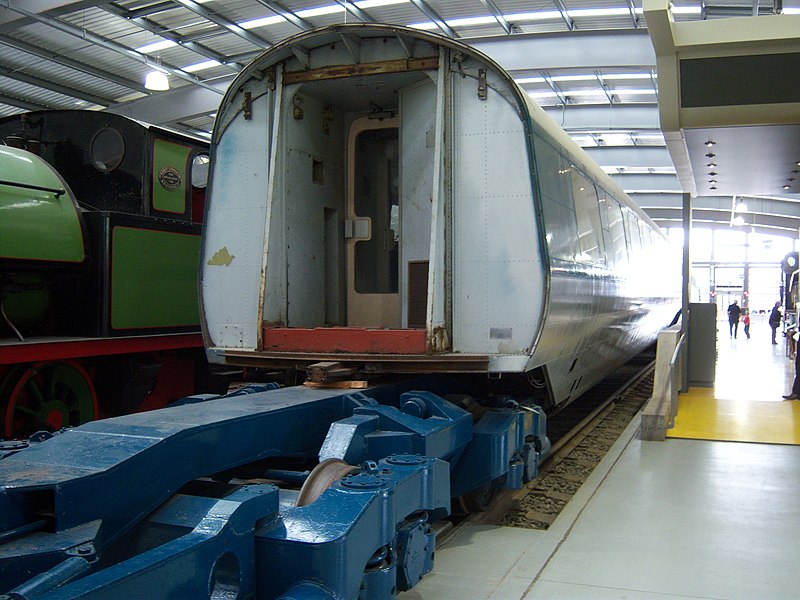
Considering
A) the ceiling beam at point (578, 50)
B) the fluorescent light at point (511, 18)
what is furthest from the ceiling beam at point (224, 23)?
the ceiling beam at point (578, 50)

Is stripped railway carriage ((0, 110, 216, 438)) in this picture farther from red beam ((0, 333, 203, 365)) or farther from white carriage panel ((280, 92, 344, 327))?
white carriage panel ((280, 92, 344, 327))

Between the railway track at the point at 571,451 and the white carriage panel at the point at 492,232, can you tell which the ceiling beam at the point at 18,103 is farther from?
the white carriage panel at the point at 492,232

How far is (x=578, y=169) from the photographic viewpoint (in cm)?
670

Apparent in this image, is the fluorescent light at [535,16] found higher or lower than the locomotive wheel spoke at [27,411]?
higher

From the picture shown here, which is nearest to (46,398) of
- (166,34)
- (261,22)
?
(261,22)

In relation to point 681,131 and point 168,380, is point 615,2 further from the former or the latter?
point 168,380

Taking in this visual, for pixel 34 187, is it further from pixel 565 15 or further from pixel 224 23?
pixel 565 15

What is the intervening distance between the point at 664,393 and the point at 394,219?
4157 millimetres

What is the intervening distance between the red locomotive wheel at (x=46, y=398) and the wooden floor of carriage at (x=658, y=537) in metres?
3.51

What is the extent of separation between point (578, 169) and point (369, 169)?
181 centimetres

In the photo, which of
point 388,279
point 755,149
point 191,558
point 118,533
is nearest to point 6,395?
point 388,279

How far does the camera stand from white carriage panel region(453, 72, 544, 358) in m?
4.89

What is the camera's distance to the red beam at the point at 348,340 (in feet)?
15.9

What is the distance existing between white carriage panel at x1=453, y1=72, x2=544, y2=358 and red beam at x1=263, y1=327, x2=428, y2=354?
345 mm
